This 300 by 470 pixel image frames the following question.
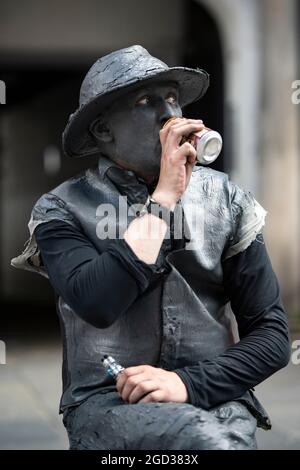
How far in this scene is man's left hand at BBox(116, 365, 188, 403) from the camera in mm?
2211

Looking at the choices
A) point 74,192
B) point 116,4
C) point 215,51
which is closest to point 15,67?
point 116,4

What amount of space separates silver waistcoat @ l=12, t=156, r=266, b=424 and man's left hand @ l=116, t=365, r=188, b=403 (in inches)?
5.7

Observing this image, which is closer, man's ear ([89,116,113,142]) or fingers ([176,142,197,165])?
fingers ([176,142,197,165])

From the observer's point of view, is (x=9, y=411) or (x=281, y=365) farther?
(x=9, y=411)

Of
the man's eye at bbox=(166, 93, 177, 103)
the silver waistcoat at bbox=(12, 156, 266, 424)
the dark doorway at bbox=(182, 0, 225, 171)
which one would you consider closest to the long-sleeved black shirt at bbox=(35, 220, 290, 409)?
the silver waistcoat at bbox=(12, 156, 266, 424)

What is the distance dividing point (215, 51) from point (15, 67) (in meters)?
2.47

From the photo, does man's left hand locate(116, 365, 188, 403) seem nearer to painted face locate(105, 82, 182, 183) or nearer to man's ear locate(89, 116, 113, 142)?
painted face locate(105, 82, 182, 183)

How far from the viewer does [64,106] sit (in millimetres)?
13195

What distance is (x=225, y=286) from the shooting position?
249 centimetres

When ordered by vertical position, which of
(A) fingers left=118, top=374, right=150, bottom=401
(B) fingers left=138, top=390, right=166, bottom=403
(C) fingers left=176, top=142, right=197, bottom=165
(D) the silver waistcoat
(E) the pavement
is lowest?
(E) the pavement

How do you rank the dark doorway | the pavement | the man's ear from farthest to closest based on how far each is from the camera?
the dark doorway, the pavement, the man's ear

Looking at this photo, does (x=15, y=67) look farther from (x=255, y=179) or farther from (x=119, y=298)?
(x=119, y=298)

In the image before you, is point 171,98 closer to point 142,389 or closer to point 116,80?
point 116,80

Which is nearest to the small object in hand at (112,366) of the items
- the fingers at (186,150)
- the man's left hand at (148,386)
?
the man's left hand at (148,386)
